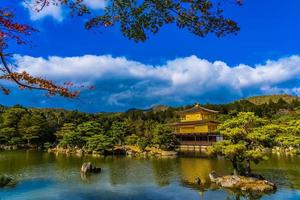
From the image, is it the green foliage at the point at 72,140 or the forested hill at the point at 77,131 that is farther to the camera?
the green foliage at the point at 72,140

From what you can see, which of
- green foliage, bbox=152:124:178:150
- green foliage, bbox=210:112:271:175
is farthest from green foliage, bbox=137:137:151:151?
green foliage, bbox=210:112:271:175

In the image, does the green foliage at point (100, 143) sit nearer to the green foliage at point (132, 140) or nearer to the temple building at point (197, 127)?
the green foliage at point (132, 140)

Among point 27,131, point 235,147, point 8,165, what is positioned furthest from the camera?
point 27,131

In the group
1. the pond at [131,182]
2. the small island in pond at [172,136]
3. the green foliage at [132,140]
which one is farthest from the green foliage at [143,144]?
the pond at [131,182]

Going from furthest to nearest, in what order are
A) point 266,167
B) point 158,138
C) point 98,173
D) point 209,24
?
point 158,138, point 266,167, point 98,173, point 209,24

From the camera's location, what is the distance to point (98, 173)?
2238 cm

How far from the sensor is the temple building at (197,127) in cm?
4431

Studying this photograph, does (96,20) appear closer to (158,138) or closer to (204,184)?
(204,184)

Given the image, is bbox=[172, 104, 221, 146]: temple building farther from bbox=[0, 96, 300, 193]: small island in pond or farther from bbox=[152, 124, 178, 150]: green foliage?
bbox=[152, 124, 178, 150]: green foliage

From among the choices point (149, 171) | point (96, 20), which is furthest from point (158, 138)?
point (96, 20)

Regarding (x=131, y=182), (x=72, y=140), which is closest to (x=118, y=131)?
(x=72, y=140)

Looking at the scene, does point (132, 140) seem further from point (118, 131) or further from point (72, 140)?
point (72, 140)

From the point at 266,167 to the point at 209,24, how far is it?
71.6ft

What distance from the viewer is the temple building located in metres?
44.3
